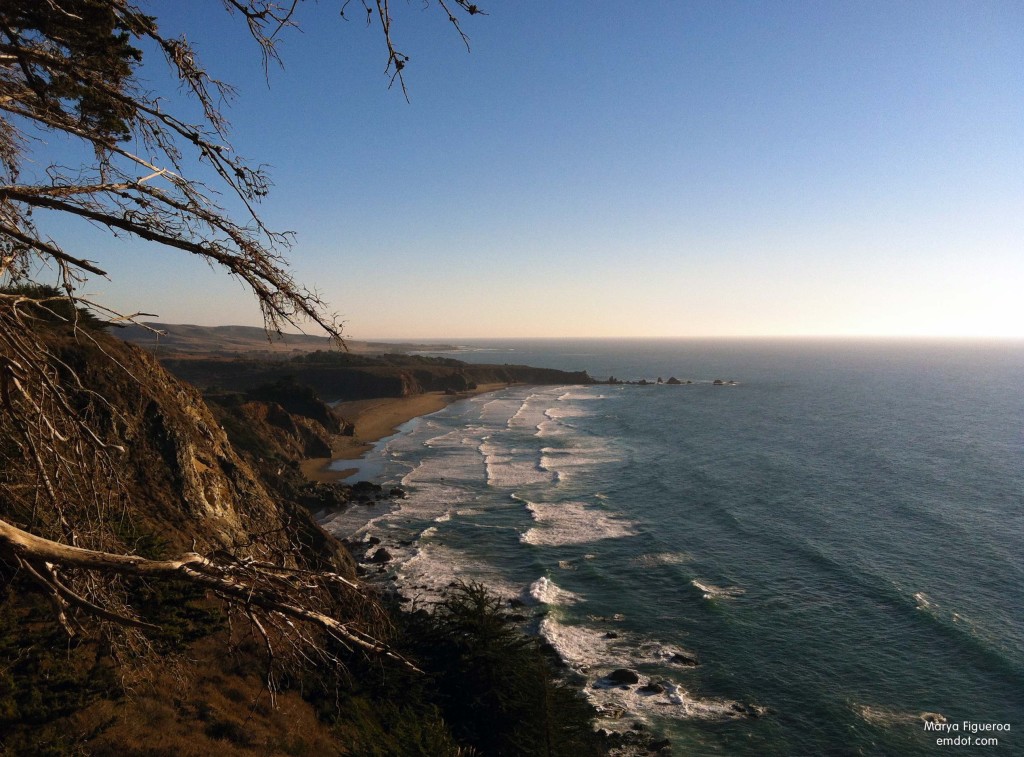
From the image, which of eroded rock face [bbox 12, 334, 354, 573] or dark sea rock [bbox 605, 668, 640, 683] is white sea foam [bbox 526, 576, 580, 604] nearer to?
dark sea rock [bbox 605, 668, 640, 683]

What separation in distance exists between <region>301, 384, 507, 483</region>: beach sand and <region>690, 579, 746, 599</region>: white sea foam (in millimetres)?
29269

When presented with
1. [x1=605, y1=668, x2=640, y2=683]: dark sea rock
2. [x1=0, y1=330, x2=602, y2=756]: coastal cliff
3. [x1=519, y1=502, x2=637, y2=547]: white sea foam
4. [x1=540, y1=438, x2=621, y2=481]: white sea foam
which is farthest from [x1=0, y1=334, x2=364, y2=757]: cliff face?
[x1=540, y1=438, x2=621, y2=481]: white sea foam

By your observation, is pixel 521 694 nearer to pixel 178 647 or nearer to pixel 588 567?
pixel 178 647

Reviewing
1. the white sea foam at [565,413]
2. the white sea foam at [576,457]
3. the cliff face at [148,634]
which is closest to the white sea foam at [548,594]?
the cliff face at [148,634]

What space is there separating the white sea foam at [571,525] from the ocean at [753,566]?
17cm

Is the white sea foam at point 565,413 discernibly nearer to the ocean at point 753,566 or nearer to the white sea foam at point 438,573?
the ocean at point 753,566

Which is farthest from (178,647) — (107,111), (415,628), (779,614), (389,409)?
(389,409)

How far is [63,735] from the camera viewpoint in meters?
8.51

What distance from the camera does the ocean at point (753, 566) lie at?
1888 cm

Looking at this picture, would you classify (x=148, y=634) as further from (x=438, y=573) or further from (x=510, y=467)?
(x=510, y=467)

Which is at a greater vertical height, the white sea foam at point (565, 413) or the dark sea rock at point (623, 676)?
the white sea foam at point (565, 413)

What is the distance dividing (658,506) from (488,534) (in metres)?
12.0

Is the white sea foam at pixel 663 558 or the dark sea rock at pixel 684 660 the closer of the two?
the dark sea rock at pixel 684 660

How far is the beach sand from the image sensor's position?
49500 mm
